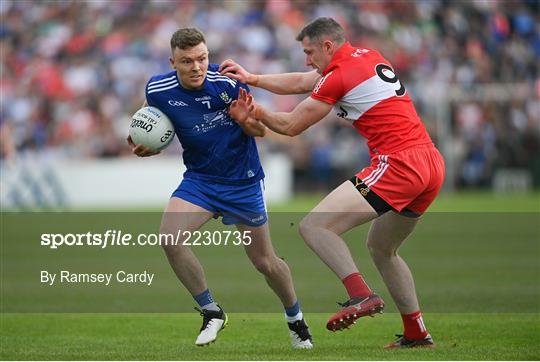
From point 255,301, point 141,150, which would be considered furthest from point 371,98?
point 255,301

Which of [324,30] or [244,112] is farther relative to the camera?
[244,112]

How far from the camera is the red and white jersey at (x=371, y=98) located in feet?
27.6

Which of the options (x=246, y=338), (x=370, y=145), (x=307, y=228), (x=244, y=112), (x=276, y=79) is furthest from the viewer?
(x=246, y=338)

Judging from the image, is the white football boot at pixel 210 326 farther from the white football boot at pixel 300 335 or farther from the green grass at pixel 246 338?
the white football boot at pixel 300 335

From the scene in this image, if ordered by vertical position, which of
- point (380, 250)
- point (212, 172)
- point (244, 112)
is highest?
point (244, 112)

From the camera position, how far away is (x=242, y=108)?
8.75 m

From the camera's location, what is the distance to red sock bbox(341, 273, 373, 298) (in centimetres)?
809

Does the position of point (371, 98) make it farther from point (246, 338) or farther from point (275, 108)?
point (275, 108)

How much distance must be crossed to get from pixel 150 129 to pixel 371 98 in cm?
184

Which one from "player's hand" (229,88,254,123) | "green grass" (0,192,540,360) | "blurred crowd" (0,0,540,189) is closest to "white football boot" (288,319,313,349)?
"green grass" (0,192,540,360)

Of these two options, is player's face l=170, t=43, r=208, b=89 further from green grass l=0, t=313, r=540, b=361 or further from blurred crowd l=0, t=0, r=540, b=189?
blurred crowd l=0, t=0, r=540, b=189

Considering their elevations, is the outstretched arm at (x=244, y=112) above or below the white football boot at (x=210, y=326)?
above

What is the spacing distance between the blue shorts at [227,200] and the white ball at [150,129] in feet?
1.31

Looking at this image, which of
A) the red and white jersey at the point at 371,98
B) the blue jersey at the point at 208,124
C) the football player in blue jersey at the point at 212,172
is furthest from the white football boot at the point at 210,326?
the red and white jersey at the point at 371,98
